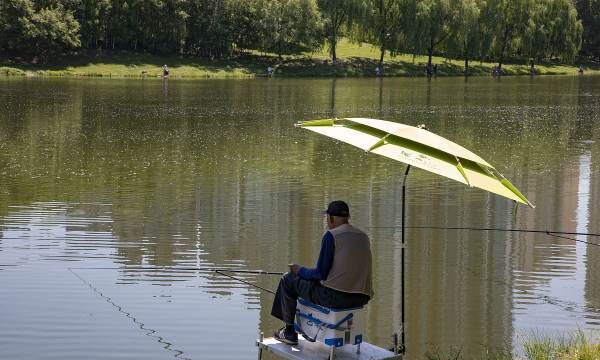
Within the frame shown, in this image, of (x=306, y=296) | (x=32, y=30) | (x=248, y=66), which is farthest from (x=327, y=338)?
(x=248, y=66)

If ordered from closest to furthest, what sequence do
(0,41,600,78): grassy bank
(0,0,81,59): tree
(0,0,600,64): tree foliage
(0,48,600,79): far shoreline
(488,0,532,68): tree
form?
(0,0,81,59): tree → (0,48,600,79): far shoreline → (0,41,600,78): grassy bank → (0,0,600,64): tree foliage → (488,0,532,68): tree

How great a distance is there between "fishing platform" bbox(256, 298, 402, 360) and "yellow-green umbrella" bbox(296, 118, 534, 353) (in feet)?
2.70

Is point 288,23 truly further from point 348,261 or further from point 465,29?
point 348,261

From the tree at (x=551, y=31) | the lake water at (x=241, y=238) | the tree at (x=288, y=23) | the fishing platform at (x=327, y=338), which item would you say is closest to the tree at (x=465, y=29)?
the tree at (x=551, y=31)

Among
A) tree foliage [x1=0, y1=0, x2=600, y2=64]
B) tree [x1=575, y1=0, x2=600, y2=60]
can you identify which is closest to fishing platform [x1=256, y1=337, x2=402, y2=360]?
tree foliage [x1=0, y1=0, x2=600, y2=64]

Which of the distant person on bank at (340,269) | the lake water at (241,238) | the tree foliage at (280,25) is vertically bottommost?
the lake water at (241,238)

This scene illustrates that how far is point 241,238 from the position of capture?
659 inches

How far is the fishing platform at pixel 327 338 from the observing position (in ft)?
28.8

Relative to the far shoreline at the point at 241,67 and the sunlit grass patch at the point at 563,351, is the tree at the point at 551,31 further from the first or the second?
the sunlit grass patch at the point at 563,351

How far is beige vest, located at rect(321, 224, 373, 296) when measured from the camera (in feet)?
28.5

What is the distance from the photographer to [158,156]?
2912 centimetres

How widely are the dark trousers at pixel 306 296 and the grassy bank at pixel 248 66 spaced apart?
3139 inches

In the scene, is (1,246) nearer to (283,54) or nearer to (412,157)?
(412,157)

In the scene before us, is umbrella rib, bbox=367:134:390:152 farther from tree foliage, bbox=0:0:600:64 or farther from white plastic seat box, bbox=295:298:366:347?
tree foliage, bbox=0:0:600:64
